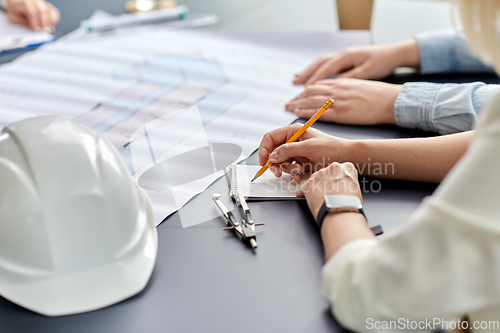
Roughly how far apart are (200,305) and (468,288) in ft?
0.94

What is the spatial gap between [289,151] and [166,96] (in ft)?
1.56

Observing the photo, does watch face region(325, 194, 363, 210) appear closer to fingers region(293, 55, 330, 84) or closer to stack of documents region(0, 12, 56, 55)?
fingers region(293, 55, 330, 84)

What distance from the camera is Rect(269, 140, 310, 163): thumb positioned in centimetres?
68

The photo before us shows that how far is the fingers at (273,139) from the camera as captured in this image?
28.4 inches

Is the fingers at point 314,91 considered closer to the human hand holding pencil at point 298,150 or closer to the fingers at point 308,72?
the fingers at point 308,72

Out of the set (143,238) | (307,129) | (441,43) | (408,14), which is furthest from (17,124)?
(408,14)

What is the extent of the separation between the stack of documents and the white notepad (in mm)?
1046

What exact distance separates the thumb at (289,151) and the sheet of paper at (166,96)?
10 cm

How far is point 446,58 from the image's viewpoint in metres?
1.09

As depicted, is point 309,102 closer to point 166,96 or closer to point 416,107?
point 416,107

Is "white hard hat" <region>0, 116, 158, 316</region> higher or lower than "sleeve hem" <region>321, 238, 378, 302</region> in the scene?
higher

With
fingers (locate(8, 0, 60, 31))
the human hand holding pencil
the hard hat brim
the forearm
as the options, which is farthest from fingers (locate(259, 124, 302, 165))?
fingers (locate(8, 0, 60, 31))

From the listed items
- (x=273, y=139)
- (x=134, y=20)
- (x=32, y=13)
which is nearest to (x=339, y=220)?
(x=273, y=139)

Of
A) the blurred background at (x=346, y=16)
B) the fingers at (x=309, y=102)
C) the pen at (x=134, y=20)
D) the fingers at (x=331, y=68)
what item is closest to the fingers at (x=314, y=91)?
the fingers at (x=309, y=102)
